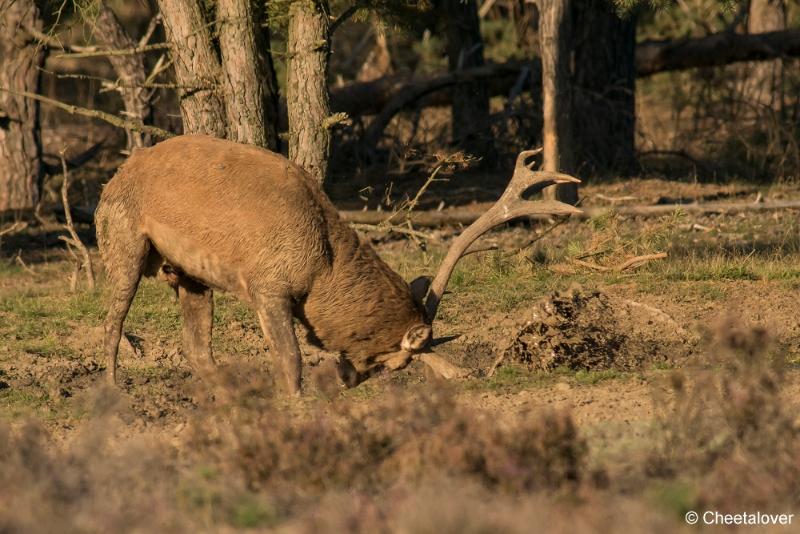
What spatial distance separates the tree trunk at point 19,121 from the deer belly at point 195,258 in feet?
26.7

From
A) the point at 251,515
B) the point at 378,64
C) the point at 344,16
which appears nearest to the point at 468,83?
the point at 344,16

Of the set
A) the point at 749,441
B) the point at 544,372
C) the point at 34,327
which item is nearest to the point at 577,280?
the point at 544,372

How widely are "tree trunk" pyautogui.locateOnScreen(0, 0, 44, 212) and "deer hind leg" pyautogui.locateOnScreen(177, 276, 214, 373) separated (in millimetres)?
7593

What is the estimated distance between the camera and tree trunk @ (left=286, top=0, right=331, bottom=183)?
10609 mm

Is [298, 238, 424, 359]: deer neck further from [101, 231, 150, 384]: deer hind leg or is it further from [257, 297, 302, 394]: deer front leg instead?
[101, 231, 150, 384]: deer hind leg

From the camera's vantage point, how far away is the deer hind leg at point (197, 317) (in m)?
9.10

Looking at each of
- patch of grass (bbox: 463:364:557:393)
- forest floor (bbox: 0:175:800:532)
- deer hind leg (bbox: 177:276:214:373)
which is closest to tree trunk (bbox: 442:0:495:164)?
forest floor (bbox: 0:175:800:532)

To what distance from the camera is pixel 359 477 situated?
18.6 feet

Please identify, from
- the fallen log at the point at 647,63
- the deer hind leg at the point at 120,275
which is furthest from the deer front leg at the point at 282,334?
the fallen log at the point at 647,63

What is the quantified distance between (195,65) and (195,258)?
3.21 m

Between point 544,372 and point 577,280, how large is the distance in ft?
9.24

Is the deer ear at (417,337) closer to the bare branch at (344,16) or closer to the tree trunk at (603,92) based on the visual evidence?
the bare branch at (344,16)

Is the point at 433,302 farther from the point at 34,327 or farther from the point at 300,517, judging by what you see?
the point at 34,327

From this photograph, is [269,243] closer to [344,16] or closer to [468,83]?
[344,16]
